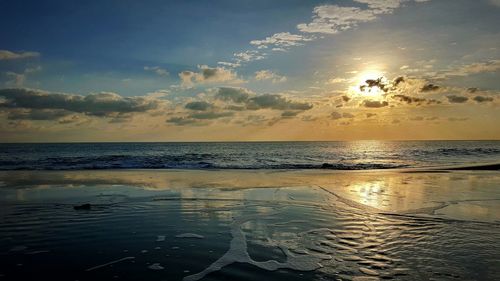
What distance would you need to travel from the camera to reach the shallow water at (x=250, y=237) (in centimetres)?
693

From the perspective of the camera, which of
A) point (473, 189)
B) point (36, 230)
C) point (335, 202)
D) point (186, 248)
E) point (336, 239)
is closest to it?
point (186, 248)

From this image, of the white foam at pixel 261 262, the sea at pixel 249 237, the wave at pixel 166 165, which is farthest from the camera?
the wave at pixel 166 165

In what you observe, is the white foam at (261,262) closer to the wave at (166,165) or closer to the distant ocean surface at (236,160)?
the wave at (166,165)

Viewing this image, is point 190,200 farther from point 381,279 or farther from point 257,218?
point 381,279

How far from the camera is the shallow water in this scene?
22.7 ft

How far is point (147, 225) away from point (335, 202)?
7.91 m

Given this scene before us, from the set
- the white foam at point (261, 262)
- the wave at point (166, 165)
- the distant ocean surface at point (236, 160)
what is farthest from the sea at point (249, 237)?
the distant ocean surface at point (236, 160)

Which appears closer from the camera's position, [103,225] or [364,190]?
[103,225]

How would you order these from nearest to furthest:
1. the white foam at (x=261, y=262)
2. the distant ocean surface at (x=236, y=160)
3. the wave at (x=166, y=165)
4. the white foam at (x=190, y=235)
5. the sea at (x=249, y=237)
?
the sea at (x=249, y=237) → the white foam at (x=261, y=262) → the white foam at (x=190, y=235) → the wave at (x=166, y=165) → the distant ocean surface at (x=236, y=160)

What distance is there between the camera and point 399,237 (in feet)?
30.8

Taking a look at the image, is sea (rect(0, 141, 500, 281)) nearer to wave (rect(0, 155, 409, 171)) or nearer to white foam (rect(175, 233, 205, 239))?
white foam (rect(175, 233, 205, 239))

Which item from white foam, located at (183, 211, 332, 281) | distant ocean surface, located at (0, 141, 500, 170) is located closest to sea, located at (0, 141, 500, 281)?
white foam, located at (183, 211, 332, 281)

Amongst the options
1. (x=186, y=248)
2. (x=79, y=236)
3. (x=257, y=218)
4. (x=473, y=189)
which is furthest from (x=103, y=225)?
(x=473, y=189)

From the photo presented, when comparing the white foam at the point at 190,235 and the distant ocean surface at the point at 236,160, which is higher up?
the distant ocean surface at the point at 236,160
